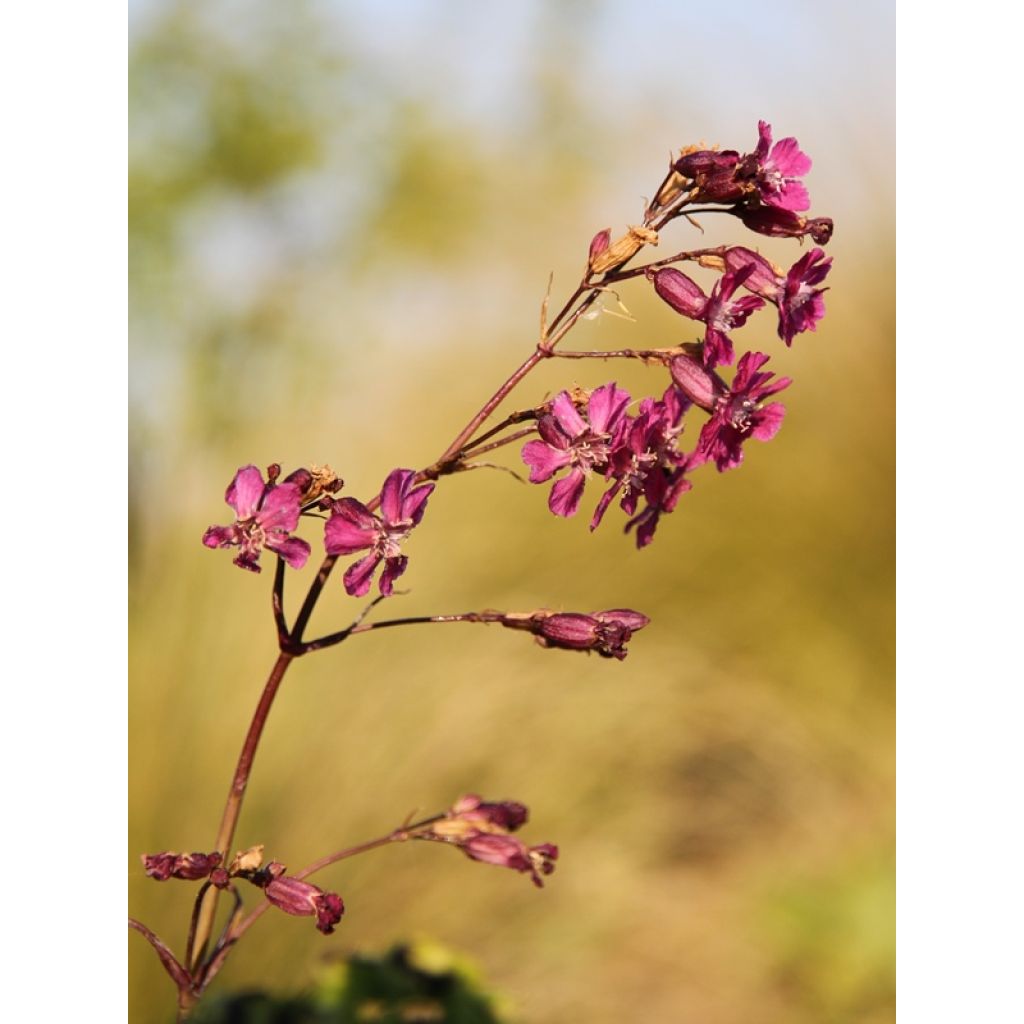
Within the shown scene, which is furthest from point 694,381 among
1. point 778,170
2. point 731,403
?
point 778,170

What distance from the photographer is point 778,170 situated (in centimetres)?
72

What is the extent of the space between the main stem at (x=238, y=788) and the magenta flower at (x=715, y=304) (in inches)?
11.8

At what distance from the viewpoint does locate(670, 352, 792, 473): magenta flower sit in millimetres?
731

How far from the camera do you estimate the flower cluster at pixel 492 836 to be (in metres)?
0.78

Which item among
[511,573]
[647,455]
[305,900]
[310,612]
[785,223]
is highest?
[511,573]

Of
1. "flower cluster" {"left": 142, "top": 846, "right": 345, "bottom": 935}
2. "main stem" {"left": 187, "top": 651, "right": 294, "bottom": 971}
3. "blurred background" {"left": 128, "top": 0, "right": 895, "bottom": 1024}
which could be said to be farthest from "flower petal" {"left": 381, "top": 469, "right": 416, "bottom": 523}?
"blurred background" {"left": 128, "top": 0, "right": 895, "bottom": 1024}

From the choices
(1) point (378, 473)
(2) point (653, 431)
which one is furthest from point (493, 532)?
(2) point (653, 431)

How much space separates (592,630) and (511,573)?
5.08ft

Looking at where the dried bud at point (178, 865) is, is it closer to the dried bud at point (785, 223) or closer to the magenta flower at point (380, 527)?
the magenta flower at point (380, 527)

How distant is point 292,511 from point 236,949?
131 centimetres

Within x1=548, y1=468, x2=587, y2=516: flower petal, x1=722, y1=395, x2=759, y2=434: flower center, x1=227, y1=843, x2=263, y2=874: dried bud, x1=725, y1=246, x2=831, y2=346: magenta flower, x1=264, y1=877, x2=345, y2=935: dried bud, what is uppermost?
x1=725, y1=246, x2=831, y2=346: magenta flower

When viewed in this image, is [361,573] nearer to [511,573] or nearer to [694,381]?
[694,381]

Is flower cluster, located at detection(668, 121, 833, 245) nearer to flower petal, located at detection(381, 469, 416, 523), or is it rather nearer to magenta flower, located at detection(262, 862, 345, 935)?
flower petal, located at detection(381, 469, 416, 523)

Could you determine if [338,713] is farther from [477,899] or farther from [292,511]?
[292,511]
